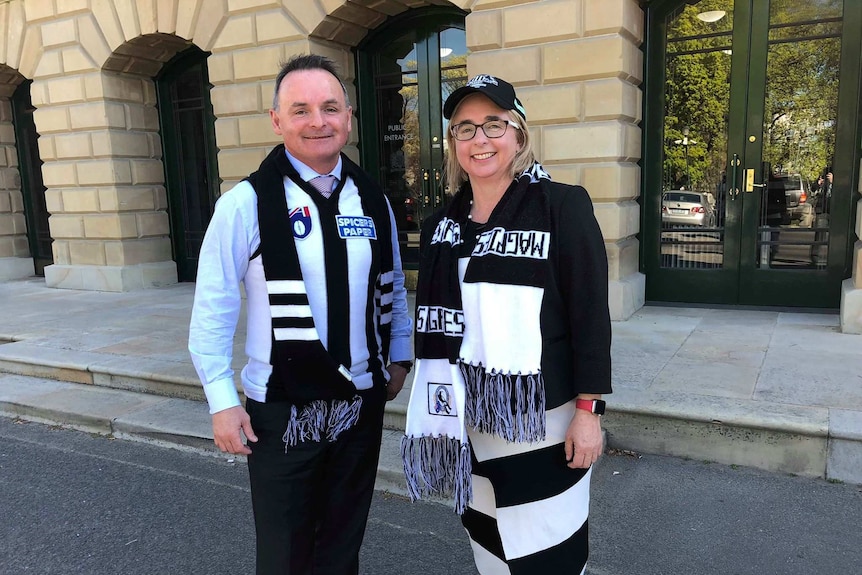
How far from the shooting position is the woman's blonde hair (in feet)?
6.31

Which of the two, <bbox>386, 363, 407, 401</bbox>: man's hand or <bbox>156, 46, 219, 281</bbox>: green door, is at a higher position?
<bbox>156, 46, 219, 281</bbox>: green door

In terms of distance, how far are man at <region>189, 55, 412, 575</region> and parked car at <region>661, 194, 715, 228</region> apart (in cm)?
564

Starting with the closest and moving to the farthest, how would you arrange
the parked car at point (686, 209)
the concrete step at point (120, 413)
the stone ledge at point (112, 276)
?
the concrete step at point (120, 413) < the parked car at point (686, 209) < the stone ledge at point (112, 276)

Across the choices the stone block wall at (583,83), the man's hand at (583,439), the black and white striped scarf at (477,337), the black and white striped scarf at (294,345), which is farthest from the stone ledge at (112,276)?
the man's hand at (583,439)

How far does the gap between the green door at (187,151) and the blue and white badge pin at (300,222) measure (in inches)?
338

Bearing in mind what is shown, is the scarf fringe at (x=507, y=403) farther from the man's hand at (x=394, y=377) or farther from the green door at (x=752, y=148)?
the green door at (x=752, y=148)

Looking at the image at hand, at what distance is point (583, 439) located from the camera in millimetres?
1881

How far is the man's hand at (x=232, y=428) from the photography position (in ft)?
6.53

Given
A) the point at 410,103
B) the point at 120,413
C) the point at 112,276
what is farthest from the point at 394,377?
the point at 112,276

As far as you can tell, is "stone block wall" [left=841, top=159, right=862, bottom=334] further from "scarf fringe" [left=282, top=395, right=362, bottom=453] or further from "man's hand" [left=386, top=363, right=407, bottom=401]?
"scarf fringe" [left=282, top=395, right=362, bottom=453]

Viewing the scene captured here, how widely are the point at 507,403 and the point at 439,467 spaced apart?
39cm

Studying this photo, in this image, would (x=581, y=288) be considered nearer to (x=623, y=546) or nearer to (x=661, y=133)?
(x=623, y=546)

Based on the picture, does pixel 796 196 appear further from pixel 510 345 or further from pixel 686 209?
pixel 510 345

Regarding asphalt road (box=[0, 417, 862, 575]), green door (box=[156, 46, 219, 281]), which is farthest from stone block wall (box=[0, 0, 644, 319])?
asphalt road (box=[0, 417, 862, 575])
